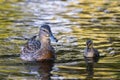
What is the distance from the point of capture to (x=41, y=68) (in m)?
12.0

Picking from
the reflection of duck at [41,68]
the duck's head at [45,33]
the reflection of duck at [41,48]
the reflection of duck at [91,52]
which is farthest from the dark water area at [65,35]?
the duck's head at [45,33]

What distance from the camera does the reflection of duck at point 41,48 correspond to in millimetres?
12898

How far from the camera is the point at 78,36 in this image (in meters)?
15.2

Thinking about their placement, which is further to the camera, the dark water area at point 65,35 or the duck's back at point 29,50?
the duck's back at point 29,50

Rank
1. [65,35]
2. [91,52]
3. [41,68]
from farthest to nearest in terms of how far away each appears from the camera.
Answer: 1. [65,35]
2. [91,52]
3. [41,68]

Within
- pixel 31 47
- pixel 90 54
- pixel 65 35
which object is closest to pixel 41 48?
pixel 31 47

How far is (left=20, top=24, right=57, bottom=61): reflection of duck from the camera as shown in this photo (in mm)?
12898

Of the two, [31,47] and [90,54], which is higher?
[31,47]

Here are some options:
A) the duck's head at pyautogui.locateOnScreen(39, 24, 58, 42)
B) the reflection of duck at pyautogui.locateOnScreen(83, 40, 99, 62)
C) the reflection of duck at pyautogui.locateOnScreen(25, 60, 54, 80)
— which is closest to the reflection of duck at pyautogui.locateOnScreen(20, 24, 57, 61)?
the duck's head at pyautogui.locateOnScreen(39, 24, 58, 42)

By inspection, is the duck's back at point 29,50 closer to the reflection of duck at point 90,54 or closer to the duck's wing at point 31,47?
the duck's wing at point 31,47

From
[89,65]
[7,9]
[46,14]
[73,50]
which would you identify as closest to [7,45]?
[73,50]

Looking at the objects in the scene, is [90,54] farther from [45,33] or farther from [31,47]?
[31,47]

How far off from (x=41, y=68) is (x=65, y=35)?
3638 millimetres

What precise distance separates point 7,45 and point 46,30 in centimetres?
155
